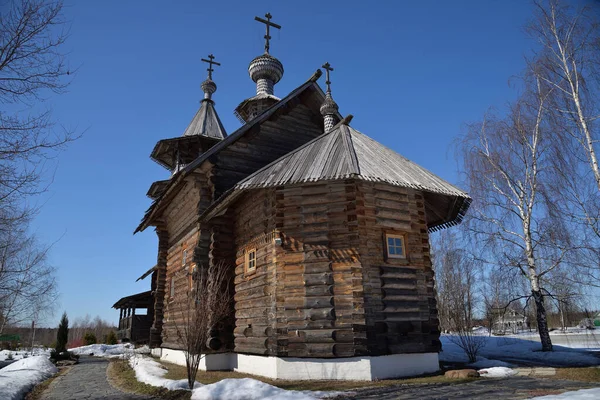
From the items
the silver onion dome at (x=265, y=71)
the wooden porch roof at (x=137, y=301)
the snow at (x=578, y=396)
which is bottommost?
the snow at (x=578, y=396)

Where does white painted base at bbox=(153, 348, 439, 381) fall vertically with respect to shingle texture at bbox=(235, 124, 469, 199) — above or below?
below

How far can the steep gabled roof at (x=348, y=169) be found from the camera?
1038 centimetres

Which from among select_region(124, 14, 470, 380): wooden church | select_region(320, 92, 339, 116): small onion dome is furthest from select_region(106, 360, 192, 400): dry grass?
select_region(320, 92, 339, 116): small onion dome

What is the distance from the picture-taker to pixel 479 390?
773cm

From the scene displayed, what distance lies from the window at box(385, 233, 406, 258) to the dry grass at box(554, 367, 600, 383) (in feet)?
14.6

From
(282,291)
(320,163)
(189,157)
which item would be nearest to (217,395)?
(282,291)

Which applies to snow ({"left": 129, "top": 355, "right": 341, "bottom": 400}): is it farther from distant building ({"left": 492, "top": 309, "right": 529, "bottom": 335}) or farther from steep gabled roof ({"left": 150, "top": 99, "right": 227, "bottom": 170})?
distant building ({"left": 492, "top": 309, "right": 529, "bottom": 335})

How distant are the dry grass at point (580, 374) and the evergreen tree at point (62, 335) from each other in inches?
977

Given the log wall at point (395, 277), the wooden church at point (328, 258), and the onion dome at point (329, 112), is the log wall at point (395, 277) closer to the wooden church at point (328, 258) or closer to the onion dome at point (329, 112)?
the wooden church at point (328, 258)

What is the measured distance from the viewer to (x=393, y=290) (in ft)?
34.3

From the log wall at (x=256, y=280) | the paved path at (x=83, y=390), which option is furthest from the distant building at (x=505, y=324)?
the paved path at (x=83, y=390)

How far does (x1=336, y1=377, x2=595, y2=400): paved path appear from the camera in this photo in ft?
23.5

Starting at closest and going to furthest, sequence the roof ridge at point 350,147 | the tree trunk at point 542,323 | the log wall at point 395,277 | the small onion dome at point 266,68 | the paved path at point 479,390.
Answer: the paved path at point 479,390 < the log wall at point 395,277 < the roof ridge at point 350,147 < the tree trunk at point 542,323 < the small onion dome at point 266,68

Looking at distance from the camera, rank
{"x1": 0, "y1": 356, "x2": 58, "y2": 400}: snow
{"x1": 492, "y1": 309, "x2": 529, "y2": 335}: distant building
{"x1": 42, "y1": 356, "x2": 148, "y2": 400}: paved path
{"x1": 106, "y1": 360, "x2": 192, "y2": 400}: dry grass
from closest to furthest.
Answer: {"x1": 106, "y1": 360, "x2": 192, "y2": 400}: dry grass
{"x1": 42, "y1": 356, "x2": 148, "y2": 400}: paved path
{"x1": 0, "y1": 356, "x2": 58, "y2": 400}: snow
{"x1": 492, "y1": 309, "x2": 529, "y2": 335}: distant building
